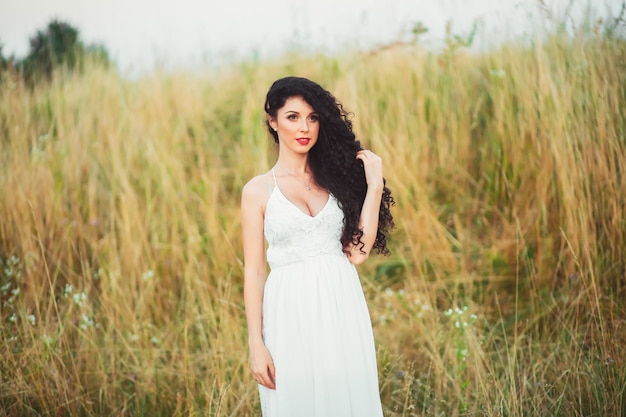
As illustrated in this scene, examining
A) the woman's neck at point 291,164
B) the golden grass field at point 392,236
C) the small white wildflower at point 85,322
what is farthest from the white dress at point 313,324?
the small white wildflower at point 85,322

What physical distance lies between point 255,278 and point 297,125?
663mm

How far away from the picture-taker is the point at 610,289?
3.98 m

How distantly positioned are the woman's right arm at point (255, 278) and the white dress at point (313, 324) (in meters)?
0.04

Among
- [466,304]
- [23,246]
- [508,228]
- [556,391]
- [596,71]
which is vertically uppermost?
[596,71]

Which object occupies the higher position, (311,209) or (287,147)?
(287,147)

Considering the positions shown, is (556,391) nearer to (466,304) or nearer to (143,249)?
(466,304)

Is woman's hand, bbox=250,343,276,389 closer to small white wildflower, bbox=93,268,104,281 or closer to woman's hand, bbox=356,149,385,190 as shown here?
woman's hand, bbox=356,149,385,190

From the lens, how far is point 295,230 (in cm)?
254

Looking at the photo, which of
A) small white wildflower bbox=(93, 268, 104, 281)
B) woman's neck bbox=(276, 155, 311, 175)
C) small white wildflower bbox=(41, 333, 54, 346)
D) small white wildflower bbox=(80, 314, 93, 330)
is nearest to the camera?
woman's neck bbox=(276, 155, 311, 175)

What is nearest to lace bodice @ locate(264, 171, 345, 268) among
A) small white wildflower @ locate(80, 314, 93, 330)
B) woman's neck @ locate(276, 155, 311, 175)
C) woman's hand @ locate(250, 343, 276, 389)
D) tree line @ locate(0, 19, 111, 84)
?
woman's neck @ locate(276, 155, 311, 175)

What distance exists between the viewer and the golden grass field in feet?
Answer: 11.9

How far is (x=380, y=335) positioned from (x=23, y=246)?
2.61 meters

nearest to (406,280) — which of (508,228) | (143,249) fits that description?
(508,228)

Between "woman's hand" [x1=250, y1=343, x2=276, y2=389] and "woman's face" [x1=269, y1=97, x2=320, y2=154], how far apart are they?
2.76ft
